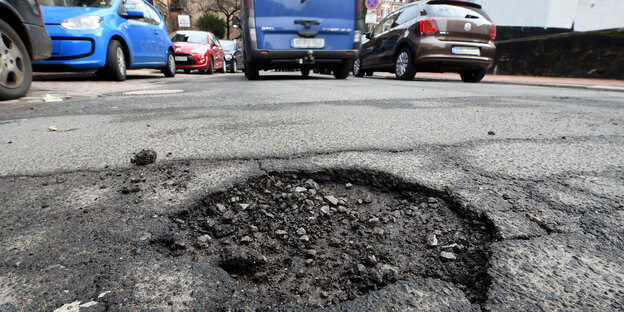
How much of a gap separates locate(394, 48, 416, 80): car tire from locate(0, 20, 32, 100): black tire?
6.87 m

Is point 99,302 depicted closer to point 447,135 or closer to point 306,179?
point 306,179

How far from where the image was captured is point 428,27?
7801mm

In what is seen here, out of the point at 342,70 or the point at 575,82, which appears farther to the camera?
the point at 342,70

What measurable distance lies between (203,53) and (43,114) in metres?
9.62

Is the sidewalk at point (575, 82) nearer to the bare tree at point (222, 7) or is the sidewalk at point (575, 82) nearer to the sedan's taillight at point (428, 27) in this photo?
the sedan's taillight at point (428, 27)

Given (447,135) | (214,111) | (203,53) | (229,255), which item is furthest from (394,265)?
(203,53)

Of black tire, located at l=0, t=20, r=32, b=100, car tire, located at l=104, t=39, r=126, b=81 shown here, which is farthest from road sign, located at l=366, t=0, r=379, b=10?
black tire, located at l=0, t=20, r=32, b=100

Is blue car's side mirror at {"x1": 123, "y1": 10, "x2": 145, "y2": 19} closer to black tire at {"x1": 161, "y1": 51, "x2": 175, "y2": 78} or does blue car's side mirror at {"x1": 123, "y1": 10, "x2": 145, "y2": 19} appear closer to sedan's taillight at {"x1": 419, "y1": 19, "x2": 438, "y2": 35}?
black tire at {"x1": 161, "y1": 51, "x2": 175, "y2": 78}

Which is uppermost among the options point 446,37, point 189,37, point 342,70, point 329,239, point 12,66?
point 189,37

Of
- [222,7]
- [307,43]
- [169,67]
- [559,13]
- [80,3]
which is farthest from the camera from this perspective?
[222,7]

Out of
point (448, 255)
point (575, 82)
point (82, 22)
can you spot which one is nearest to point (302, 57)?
point (82, 22)

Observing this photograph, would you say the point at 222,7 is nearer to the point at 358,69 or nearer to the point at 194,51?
the point at 194,51

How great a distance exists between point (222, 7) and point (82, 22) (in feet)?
124

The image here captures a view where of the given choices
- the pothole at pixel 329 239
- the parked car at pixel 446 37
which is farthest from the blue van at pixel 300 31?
the pothole at pixel 329 239
